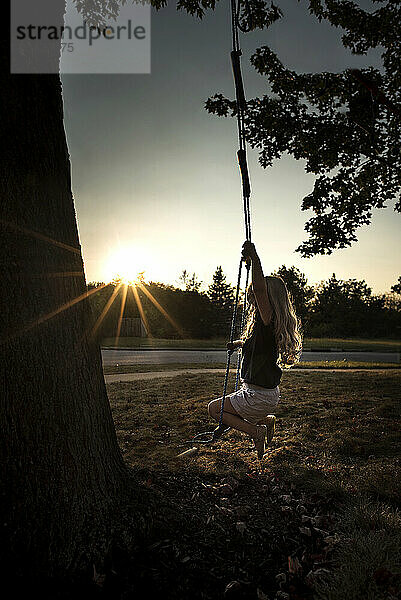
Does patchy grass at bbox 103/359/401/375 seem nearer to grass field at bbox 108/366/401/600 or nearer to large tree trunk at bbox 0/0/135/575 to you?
grass field at bbox 108/366/401/600

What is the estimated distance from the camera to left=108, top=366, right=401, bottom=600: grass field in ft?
8.14

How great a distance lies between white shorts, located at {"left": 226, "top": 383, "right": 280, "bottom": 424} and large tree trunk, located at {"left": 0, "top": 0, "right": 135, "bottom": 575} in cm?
158

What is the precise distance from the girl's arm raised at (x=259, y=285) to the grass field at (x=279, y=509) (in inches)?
59.4

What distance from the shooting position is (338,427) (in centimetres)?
602

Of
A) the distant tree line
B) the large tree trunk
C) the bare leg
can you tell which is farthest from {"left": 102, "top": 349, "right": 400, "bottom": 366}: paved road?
the large tree trunk

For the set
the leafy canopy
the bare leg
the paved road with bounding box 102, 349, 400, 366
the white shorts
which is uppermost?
the leafy canopy

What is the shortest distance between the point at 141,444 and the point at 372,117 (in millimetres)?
8083

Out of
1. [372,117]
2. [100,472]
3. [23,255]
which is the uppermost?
[372,117]

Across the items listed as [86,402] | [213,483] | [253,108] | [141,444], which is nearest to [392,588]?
[213,483]

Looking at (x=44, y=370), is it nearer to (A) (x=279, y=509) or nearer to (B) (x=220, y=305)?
(A) (x=279, y=509)

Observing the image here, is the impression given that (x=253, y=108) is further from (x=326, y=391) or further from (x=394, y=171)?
(x=326, y=391)

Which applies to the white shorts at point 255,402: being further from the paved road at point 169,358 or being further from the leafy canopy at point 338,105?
the paved road at point 169,358

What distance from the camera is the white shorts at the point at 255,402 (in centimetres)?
414

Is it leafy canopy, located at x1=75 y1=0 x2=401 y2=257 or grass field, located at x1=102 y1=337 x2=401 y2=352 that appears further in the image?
grass field, located at x1=102 y1=337 x2=401 y2=352
